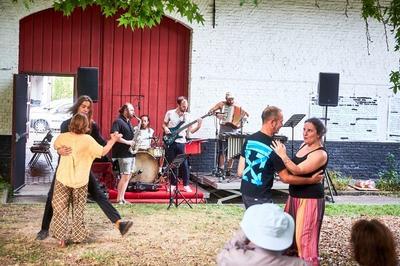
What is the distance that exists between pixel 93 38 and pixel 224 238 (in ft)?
22.9

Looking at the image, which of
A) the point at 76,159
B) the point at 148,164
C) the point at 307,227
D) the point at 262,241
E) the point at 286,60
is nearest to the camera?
the point at 262,241

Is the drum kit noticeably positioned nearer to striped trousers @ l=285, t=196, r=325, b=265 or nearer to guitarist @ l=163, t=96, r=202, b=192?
guitarist @ l=163, t=96, r=202, b=192

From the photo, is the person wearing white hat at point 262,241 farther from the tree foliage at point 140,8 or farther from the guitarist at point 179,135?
the guitarist at point 179,135

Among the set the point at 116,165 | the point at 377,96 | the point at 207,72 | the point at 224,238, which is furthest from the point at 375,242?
the point at 377,96

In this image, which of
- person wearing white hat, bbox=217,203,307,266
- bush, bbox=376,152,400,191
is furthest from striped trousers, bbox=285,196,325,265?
bush, bbox=376,152,400,191

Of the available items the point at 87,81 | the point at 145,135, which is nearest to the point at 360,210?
the point at 145,135

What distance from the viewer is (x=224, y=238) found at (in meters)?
7.69

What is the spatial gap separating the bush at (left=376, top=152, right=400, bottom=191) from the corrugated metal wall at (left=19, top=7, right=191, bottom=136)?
5.14 m

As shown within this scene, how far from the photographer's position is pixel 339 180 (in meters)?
13.1

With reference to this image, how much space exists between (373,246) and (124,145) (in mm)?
7026

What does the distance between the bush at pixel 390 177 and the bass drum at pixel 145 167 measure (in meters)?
5.55

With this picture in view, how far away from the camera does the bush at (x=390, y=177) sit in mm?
13295

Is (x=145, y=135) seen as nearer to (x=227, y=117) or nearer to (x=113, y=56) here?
(x=227, y=117)

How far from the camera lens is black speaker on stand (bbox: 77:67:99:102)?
11047mm
